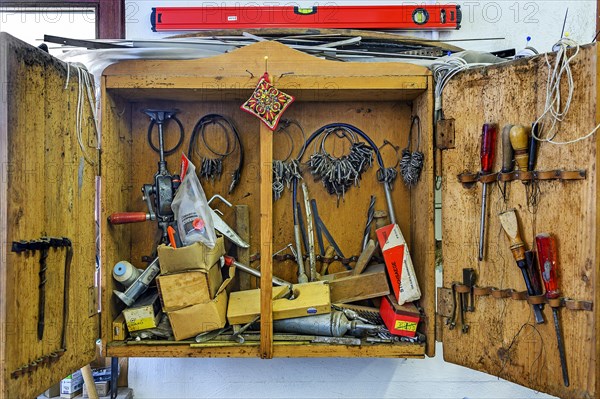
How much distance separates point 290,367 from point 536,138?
4.19 feet

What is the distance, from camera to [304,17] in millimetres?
1736

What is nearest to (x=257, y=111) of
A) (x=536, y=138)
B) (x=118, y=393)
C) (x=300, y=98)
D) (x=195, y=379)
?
(x=300, y=98)

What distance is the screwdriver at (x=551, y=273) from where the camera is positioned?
1166 mm

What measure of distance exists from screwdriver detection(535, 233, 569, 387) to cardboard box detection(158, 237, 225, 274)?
1020 mm

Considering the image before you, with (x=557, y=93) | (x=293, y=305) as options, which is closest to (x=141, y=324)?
(x=293, y=305)

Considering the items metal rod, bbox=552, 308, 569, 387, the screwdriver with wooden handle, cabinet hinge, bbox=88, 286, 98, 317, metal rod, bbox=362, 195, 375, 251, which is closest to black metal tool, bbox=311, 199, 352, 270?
metal rod, bbox=362, 195, 375, 251

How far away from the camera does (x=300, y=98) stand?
1657 mm

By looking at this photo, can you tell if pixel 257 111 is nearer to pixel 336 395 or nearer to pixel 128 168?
pixel 128 168

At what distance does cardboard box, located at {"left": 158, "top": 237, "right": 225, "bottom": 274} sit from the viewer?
1.40 m

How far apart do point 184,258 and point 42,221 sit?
1.40 ft

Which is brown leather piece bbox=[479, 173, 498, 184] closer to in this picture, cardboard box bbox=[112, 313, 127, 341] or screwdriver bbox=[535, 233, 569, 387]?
screwdriver bbox=[535, 233, 569, 387]

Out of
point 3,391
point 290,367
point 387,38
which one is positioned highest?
point 387,38

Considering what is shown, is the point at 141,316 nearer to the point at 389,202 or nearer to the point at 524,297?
the point at 389,202

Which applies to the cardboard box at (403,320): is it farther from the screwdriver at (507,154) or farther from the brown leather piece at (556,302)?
the screwdriver at (507,154)
